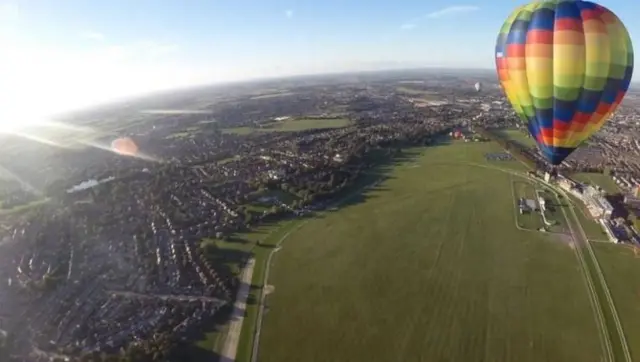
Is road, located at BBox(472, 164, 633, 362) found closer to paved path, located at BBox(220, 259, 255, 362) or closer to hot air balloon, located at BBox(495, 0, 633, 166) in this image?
hot air balloon, located at BBox(495, 0, 633, 166)

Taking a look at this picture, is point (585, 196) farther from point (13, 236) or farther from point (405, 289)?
point (13, 236)

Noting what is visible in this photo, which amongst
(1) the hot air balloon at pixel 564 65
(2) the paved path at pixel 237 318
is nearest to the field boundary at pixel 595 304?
(1) the hot air balloon at pixel 564 65

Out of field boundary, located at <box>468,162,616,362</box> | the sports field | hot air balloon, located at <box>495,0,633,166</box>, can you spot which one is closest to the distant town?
field boundary, located at <box>468,162,616,362</box>

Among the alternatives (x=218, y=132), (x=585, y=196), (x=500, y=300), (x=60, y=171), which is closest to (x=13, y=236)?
(x=60, y=171)

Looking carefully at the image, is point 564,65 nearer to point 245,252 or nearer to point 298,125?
point 245,252

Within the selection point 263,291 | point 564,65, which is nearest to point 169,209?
point 263,291

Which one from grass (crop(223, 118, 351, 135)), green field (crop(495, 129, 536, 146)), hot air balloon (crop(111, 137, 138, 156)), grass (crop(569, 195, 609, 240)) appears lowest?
grass (crop(569, 195, 609, 240))
